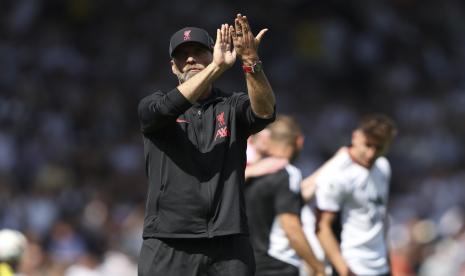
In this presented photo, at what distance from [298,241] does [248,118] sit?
2065 mm

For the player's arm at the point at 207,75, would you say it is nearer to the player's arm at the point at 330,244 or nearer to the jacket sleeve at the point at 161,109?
the jacket sleeve at the point at 161,109

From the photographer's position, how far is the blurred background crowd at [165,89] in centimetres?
1684

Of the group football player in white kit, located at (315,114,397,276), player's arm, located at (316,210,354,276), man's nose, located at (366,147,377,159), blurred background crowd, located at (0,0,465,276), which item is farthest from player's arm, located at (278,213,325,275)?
blurred background crowd, located at (0,0,465,276)

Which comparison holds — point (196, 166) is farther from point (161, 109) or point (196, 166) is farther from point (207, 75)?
point (207, 75)

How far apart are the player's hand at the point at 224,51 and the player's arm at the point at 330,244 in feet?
8.55

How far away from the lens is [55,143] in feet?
60.6

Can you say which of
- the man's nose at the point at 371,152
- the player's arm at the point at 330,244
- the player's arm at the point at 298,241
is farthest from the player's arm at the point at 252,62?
the man's nose at the point at 371,152

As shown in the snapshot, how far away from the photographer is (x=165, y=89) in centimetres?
1969

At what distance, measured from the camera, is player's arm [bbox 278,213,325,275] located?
8094 millimetres

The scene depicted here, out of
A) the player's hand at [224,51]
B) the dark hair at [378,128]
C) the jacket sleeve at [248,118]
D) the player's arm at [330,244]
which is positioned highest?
the player's hand at [224,51]

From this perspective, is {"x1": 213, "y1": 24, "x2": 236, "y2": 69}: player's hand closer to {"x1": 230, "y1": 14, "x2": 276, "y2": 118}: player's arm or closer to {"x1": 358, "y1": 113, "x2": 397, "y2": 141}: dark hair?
{"x1": 230, "y1": 14, "x2": 276, "y2": 118}: player's arm

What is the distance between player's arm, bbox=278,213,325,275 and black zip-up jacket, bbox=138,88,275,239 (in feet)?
6.20

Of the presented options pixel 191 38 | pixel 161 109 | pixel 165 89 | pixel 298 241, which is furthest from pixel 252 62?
pixel 165 89

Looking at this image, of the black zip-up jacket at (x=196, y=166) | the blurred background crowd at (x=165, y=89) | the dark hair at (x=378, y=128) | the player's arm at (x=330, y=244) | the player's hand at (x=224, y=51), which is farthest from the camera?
the blurred background crowd at (x=165, y=89)
